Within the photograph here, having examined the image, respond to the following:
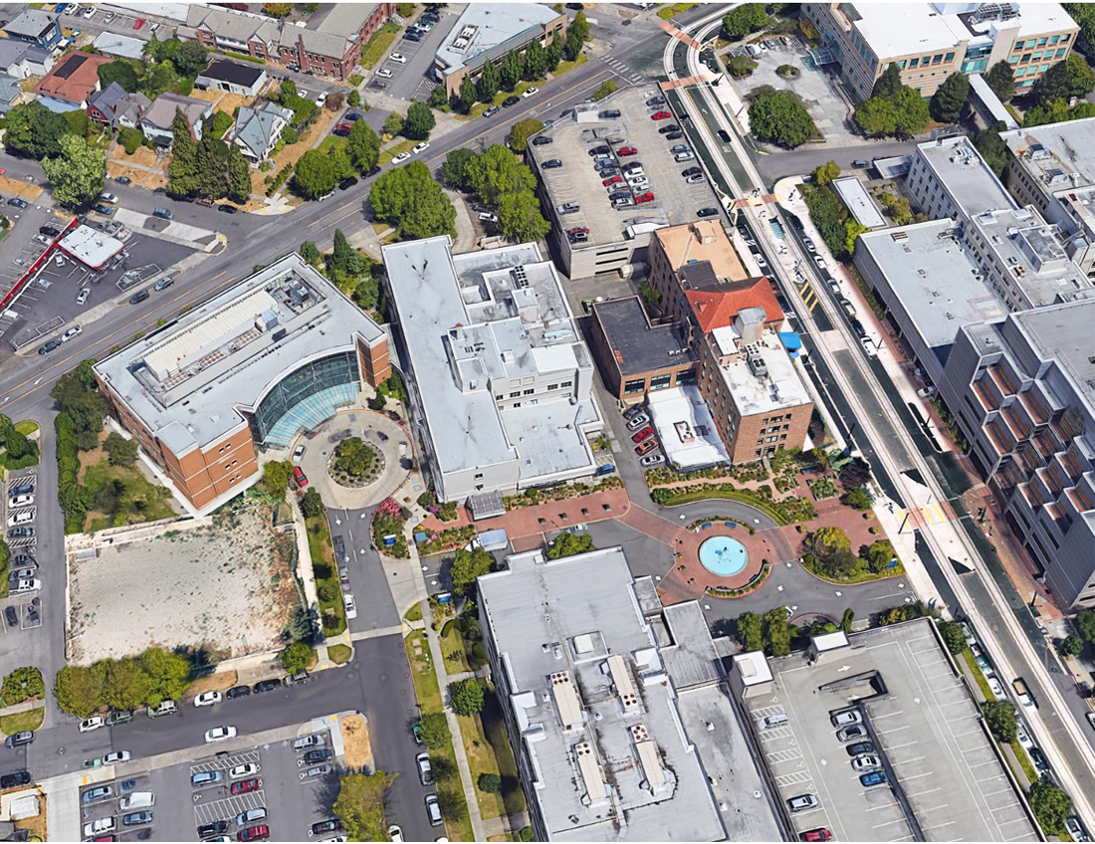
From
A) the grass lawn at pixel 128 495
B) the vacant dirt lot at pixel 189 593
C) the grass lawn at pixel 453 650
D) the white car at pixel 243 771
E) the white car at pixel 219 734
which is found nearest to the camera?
the white car at pixel 243 771

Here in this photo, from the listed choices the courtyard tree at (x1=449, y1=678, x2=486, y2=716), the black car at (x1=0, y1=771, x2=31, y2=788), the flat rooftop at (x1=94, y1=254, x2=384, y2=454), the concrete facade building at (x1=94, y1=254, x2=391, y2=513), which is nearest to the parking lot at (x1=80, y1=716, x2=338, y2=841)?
the black car at (x1=0, y1=771, x2=31, y2=788)

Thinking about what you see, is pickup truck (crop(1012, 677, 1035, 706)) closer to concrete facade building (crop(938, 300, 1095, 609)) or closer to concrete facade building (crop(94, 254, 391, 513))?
concrete facade building (crop(938, 300, 1095, 609))

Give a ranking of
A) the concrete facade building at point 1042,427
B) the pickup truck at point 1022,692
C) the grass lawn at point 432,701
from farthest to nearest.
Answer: the concrete facade building at point 1042,427
the pickup truck at point 1022,692
the grass lawn at point 432,701

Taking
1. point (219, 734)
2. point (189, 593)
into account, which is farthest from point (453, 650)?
point (189, 593)

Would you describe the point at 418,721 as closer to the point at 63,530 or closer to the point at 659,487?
the point at 659,487

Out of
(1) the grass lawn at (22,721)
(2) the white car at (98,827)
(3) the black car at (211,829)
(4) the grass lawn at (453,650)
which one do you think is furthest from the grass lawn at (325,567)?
(1) the grass lawn at (22,721)

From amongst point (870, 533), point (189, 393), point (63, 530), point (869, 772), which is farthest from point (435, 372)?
point (869, 772)

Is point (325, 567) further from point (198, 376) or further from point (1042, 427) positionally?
point (1042, 427)

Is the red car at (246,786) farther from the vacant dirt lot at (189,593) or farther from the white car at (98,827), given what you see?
the vacant dirt lot at (189,593)
